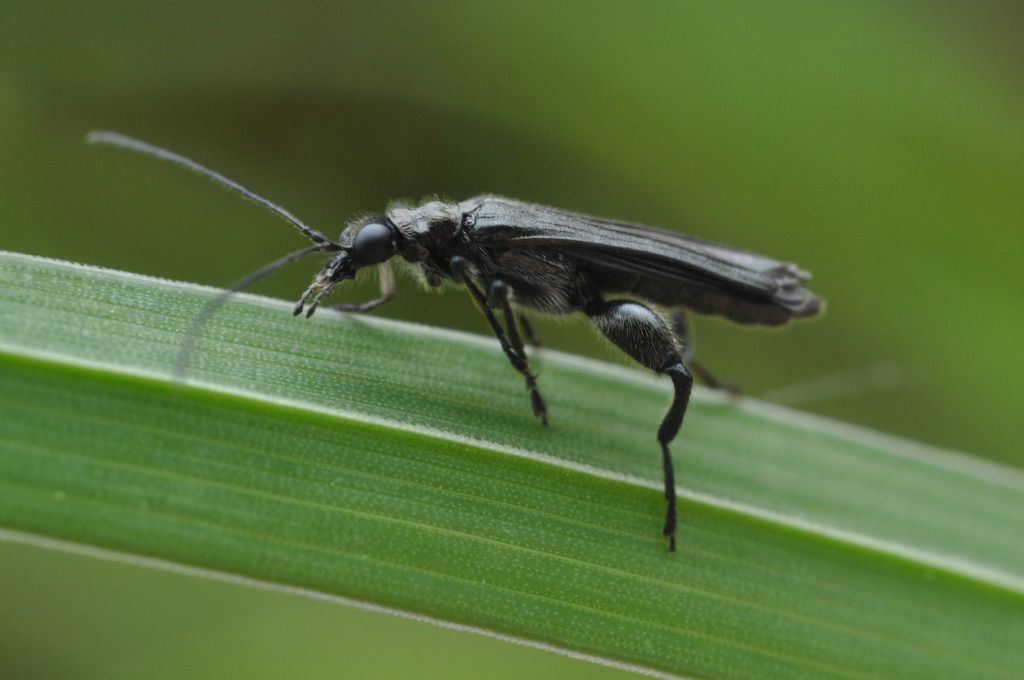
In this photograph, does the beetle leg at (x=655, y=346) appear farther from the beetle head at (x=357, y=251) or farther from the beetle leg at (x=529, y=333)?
the beetle head at (x=357, y=251)

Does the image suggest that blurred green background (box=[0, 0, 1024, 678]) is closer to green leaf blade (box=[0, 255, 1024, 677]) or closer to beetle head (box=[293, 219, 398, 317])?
beetle head (box=[293, 219, 398, 317])

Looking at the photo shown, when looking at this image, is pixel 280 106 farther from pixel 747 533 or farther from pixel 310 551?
pixel 747 533

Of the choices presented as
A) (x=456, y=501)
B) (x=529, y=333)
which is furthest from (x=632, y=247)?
(x=456, y=501)

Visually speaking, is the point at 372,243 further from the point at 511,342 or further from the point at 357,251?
the point at 511,342

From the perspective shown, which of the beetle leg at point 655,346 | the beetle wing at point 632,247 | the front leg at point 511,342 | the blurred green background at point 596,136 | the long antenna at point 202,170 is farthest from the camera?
the blurred green background at point 596,136

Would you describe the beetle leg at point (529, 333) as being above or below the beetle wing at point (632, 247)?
below

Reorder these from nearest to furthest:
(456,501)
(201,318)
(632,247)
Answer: (456,501) → (201,318) → (632,247)

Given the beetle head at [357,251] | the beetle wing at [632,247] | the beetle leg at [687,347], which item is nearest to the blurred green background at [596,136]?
the beetle head at [357,251]
